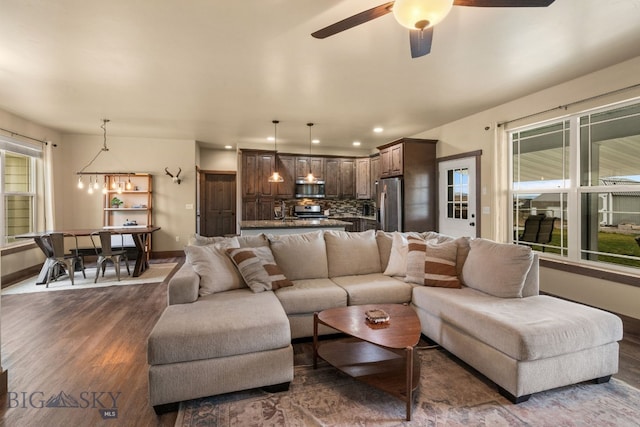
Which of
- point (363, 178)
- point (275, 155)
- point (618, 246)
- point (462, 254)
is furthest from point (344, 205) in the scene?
point (618, 246)

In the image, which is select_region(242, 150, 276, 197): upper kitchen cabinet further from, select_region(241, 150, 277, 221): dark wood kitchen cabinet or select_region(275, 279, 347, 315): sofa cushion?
select_region(275, 279, 347, 315): sofa cushion

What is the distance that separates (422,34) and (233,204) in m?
7.09

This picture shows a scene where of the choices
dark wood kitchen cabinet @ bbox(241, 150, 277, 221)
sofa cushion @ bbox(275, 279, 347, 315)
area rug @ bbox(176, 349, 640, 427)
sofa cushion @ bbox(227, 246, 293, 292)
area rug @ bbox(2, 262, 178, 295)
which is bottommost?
area rug @ bbox(176, 349, 640, 427)

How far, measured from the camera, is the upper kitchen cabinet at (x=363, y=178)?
781cm

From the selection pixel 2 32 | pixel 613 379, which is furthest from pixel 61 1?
pixel 613 379

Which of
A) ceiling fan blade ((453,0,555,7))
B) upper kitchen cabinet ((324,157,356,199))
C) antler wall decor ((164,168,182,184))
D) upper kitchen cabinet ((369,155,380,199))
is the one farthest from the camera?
upper kitchen cabinet ((324,157,356,199))

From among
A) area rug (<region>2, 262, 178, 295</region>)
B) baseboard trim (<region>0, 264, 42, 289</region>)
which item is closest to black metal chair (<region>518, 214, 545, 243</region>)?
area rug (<region>2, 262, 178, 295</region>)

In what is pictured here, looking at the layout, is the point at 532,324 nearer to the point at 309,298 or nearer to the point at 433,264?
the point at 433,264

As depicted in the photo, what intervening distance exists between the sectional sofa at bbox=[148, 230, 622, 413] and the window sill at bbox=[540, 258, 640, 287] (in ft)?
4.59

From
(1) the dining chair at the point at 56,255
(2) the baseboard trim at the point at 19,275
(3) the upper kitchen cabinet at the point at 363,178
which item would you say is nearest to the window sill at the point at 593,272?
Result: (3) the upper kitchen cabinet at the point at 363,178

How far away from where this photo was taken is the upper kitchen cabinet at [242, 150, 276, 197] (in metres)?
6.75

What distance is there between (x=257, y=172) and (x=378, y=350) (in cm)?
527

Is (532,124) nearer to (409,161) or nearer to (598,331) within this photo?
(409,161)

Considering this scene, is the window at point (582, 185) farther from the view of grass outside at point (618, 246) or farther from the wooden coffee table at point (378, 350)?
the wooden coffee table at point (378, 350)
